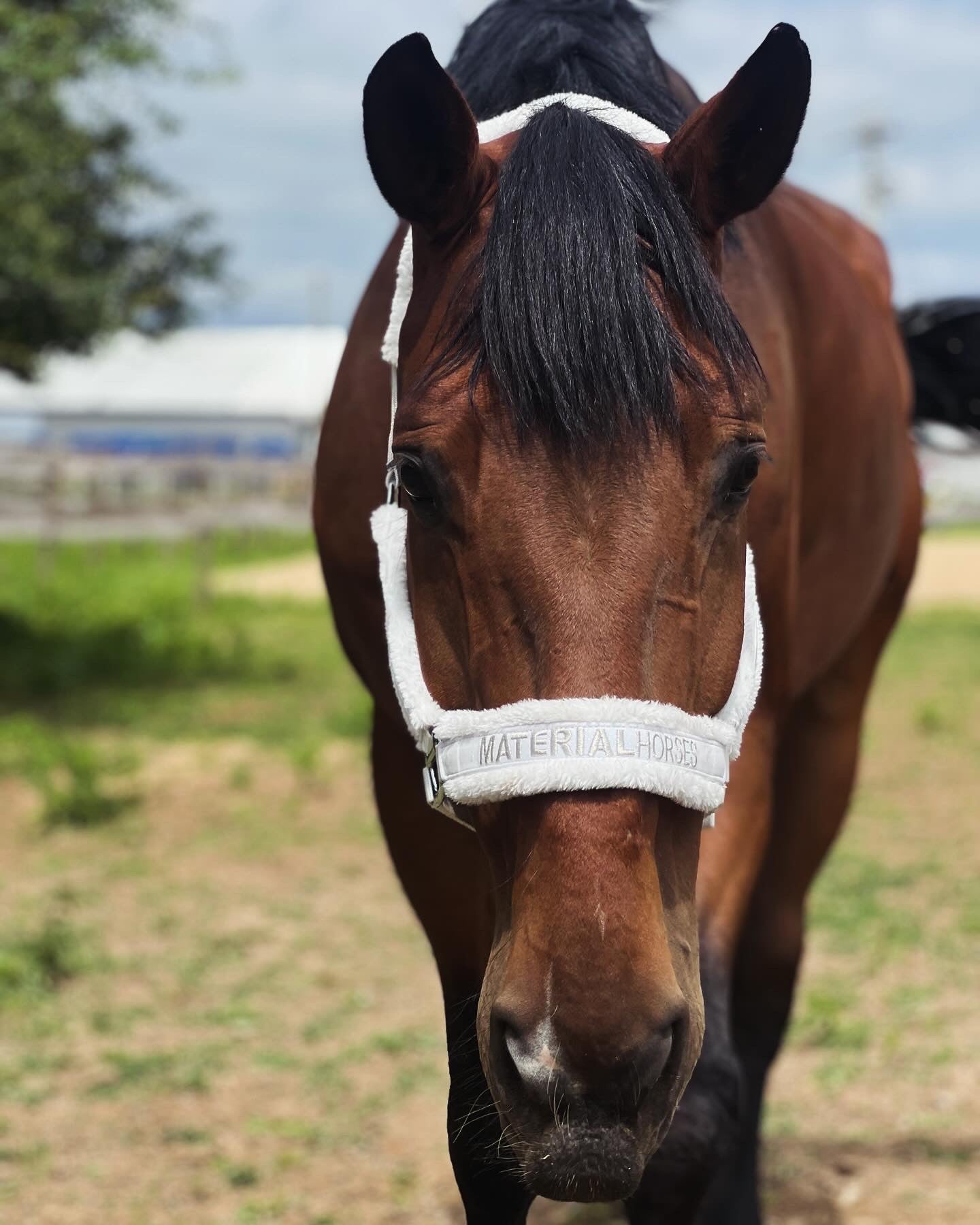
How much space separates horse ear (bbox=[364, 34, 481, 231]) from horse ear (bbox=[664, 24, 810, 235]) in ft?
0.88

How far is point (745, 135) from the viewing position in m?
1.82

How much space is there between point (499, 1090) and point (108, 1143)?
2.40 m

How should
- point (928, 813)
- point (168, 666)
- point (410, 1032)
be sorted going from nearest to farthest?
point (410, 1032)
point (928, 813)
point (168, 666)

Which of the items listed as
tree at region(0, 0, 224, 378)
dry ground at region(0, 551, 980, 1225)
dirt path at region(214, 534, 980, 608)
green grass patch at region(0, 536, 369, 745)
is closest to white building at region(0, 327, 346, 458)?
dirt path at region(214, 534, 980, 608)

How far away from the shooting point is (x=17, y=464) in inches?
499

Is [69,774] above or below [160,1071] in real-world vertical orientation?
above

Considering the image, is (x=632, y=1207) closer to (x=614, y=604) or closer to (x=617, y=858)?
(x=617, y=858)

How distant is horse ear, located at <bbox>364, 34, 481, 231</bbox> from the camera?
1771mm

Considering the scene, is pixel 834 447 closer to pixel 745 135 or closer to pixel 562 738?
pixel 745 135

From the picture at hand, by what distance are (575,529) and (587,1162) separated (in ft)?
2.22

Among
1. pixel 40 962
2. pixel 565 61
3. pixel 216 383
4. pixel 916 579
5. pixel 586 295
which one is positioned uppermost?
pixel 216 383

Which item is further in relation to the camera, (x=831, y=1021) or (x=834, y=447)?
(x=831, y=1021)

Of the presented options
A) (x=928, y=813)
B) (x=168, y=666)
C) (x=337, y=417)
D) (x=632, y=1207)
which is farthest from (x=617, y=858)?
(x=168, y=666)

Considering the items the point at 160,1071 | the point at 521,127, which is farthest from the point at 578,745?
the point at 160,1071
